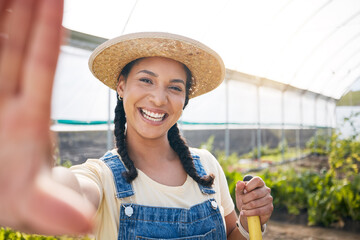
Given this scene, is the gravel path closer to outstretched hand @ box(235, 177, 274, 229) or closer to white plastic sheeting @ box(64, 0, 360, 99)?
white plastic sheeting @ box(64, 0, 360, 99)

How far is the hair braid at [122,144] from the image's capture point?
1.09 meters

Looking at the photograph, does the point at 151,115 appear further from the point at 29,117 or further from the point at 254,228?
the point at 29,117

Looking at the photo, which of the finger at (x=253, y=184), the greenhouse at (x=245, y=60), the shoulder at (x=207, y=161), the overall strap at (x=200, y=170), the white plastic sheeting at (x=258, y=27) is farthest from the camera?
the greenhouse at (x=245, y=60)

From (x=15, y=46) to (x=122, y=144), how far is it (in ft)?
3.33

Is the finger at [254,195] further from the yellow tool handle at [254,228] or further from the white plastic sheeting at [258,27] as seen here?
the white plastic sheeting at [258,27]

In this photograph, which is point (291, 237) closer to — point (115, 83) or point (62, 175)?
point (115, 83)

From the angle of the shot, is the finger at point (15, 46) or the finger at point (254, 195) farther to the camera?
the finger at point (254, 195)

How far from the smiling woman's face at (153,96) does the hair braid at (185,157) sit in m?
0.20

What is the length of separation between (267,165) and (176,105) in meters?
8.41

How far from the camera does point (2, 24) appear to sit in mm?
265

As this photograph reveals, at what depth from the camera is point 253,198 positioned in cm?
110

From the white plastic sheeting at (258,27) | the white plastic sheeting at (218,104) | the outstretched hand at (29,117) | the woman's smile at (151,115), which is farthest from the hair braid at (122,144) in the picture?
the white plastic sheeting at (258,27)

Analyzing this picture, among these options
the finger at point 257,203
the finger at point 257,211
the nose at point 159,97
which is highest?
the nose at point 159,97

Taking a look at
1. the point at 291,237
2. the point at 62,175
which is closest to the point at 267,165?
the point at 291,237
